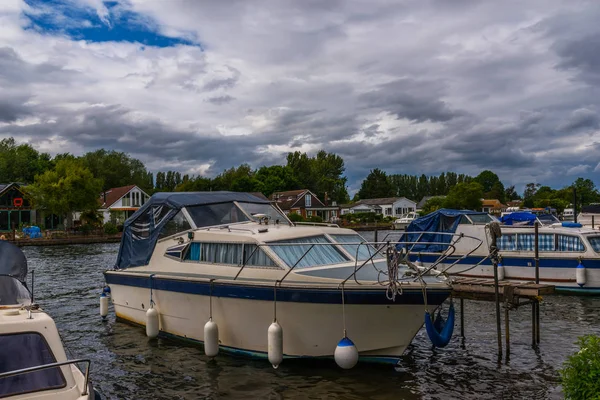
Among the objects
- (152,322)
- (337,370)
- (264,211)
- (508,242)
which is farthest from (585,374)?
(508,242)

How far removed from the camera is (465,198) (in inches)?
3172

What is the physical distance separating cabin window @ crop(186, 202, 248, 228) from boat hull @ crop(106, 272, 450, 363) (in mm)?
2173

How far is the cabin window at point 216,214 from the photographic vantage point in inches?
553

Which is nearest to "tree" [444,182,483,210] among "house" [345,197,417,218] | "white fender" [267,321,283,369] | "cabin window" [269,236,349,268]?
"house" [345,197,417,218]

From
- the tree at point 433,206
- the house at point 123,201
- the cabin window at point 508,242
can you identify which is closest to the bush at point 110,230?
the house at point 123,201

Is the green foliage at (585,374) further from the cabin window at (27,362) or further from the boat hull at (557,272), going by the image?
the boat hull at (557,272)

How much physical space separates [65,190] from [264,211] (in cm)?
4871

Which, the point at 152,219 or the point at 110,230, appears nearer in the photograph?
the point at 152,219

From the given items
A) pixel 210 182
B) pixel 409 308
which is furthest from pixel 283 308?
pixel 210 182

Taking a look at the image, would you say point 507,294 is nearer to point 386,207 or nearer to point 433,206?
point 433,206

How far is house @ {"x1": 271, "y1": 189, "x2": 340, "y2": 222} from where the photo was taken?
270 ft

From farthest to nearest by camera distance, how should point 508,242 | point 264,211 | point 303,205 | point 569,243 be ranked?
point 303,205
point 508,242
point 569,243
point 264,211

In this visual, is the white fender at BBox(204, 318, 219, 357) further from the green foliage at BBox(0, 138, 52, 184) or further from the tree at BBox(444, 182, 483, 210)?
the green foliage at BBox(0, 138, 52, 184)

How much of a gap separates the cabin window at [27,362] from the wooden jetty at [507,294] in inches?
347
